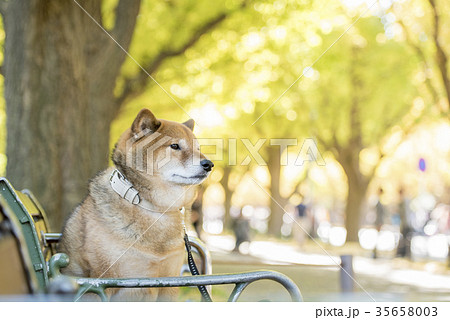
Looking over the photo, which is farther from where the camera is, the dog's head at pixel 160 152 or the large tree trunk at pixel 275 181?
the large tree trunk at pixel 275 181

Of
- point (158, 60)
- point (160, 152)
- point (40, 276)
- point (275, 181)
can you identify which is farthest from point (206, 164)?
point (275, 181)

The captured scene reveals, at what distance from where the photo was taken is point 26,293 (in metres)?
1.69

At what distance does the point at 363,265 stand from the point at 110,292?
1214 cm

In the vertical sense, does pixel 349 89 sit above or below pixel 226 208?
above

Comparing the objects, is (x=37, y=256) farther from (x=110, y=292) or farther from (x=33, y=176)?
(x=33, y=176)

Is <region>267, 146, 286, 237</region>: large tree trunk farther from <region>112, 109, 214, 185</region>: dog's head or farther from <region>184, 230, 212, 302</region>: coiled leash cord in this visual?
<region>184, 230, 212, 302</region>: coiled leash cord

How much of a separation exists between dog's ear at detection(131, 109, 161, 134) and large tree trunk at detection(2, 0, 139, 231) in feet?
10.4

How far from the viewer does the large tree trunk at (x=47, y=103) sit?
254 inches

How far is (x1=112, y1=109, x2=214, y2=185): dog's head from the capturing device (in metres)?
3.63

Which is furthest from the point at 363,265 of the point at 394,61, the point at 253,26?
the point at 394,61

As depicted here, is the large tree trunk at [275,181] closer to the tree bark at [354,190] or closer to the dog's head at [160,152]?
the tree bark at [354,190]

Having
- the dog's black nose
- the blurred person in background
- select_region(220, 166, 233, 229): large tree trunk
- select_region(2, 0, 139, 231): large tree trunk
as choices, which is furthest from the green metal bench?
select_region(220, 166, 233, 229): large tree trunk

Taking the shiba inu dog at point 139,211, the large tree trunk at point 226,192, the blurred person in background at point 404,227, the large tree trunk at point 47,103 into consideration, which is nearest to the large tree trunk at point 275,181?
the large tree trunk at point 226,192

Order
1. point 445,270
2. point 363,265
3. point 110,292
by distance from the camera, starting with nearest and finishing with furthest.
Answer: point 110,292, point 445,270, point 363,265
